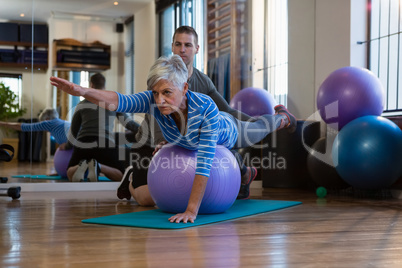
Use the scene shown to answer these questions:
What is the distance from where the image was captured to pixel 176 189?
2.53 meters

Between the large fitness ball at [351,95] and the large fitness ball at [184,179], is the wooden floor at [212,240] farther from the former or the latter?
the large fitness ball at [351,95]

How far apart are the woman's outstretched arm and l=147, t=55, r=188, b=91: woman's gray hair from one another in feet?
0.69

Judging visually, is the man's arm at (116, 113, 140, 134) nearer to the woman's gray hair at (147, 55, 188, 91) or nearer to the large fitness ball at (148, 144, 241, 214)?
the large fitness ball at (148, 144, 241, 214)

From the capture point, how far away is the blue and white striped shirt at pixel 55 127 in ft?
13.8

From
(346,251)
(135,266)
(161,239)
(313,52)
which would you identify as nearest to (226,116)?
(161,239)

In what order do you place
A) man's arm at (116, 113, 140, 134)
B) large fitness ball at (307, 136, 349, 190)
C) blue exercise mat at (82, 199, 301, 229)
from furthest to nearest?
man's arm at (116, 113, 140, 134) < large fitness ball at (307, 136, 349, 190) < blue exercise mat at (82, 199, 301, 229)

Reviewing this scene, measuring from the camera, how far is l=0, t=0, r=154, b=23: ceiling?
4.21 meters

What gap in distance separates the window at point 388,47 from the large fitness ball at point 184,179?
2.13 meters

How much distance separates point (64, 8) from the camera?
14.1 feet

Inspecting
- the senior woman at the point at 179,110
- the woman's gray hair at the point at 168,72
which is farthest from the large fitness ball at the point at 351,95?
the woman's gray hair at the point at 168,72

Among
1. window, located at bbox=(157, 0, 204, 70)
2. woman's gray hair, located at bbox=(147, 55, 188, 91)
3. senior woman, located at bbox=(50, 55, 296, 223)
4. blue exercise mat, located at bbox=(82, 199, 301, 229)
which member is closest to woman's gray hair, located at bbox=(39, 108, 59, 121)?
window, located at bbox=(157, 0, 204, 70)

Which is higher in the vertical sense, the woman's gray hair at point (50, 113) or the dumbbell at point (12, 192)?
the woman's gray hair at point (50, 113)

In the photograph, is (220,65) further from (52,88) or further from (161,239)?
(161,239)

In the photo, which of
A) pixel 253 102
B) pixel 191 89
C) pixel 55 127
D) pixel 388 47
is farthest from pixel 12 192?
pixel 388 47
